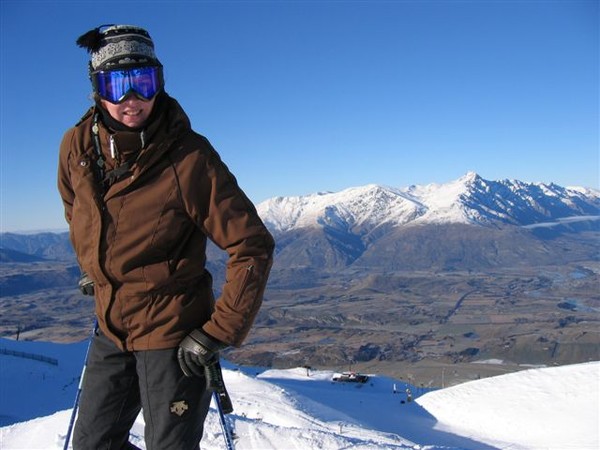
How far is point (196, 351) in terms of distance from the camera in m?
3.05

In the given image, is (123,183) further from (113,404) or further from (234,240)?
(113,404)

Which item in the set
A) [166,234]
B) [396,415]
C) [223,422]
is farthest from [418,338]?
[166,234]

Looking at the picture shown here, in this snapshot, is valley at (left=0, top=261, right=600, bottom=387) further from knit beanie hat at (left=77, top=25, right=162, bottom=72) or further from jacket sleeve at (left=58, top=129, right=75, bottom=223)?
knit beanie hat at (left=77, top=25, right=162, bottom=72)

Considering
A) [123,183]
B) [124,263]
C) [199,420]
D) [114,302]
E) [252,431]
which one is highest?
[123,183]

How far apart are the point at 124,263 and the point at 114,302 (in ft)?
0.98

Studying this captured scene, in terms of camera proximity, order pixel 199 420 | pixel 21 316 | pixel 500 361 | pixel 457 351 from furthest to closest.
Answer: pixel 21 316 < pixel 457 351 < pixel 500 361 < pixel 199 420

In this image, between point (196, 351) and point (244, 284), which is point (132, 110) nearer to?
point (244, 284)

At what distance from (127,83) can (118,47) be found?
247 millimetres

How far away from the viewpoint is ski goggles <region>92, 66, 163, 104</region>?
10.0 ft

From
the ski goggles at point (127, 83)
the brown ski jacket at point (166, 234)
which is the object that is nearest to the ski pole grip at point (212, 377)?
the brown ski jacket at point (166, 234)

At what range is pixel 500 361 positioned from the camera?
12650cm

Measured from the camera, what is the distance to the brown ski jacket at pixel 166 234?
9.93ft

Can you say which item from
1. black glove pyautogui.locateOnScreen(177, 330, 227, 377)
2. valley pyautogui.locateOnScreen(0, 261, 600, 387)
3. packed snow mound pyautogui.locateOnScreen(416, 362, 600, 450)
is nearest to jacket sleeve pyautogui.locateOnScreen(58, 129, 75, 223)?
black glove pyautogui.locateOnScreen(177, 330, 227, 377)

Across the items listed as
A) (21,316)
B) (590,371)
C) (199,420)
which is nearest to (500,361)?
(590,371)
